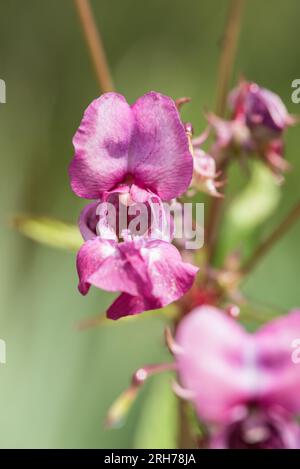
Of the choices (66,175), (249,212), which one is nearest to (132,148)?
(249,212)

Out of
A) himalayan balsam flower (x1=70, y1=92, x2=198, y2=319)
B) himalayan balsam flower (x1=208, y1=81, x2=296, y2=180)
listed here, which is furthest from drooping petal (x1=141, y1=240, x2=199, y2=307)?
himalayan balsam flower (x1=208, y1=81, x2=296, y2=180)

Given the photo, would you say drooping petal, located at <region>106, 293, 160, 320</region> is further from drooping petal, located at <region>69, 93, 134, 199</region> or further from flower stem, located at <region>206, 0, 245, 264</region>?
flower stem, located at <region>206, 0, 245, 264</region>

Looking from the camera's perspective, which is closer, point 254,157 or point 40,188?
point 254,157

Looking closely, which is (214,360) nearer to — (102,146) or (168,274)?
(168,274)

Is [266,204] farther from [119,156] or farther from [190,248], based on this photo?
[119,156]

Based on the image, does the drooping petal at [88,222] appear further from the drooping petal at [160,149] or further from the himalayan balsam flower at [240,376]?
the himalayan balsam flower at [240,376]

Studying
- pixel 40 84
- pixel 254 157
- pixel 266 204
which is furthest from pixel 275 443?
pixel 40 84

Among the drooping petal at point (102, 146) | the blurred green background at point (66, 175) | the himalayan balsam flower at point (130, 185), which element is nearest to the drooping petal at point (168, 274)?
the himalayan balsam flower at point (130, 185)
